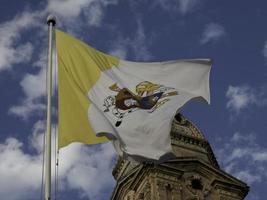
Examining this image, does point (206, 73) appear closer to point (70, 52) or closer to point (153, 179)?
point (70, 52)

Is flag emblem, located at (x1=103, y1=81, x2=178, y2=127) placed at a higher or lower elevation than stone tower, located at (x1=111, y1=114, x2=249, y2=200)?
lower

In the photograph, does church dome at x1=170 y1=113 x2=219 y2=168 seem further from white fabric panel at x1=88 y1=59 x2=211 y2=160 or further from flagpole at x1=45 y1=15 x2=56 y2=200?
flagpole at x1=45 y1=15 x2=56 y2=200

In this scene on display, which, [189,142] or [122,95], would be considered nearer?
[122,95]

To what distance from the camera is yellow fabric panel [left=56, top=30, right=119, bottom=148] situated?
20422 mm

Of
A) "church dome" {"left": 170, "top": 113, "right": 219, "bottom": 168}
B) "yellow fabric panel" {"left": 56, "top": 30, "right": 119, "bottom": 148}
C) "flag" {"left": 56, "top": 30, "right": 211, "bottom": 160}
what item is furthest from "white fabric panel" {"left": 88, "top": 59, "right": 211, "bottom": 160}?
"church dome" {"left": 170, "top": 113, "right": 219, "bottom": 168}

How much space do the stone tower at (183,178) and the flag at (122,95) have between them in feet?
85.5

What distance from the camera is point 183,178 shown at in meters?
51.2

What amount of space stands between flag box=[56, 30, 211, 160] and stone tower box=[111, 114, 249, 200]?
2607 cm

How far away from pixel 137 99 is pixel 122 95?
1.68ft

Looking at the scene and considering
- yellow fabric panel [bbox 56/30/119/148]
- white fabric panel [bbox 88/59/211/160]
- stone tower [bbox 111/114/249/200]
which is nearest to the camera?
white fabric panel [bbox 88/59/211/160]

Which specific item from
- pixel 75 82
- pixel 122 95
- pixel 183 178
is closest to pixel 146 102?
pixel 122 95

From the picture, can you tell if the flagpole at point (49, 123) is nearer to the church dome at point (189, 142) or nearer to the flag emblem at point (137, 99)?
the flag emblem at point (137, 99)

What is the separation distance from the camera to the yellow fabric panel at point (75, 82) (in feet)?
67.0

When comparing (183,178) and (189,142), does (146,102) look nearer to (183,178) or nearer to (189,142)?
(183,178)
